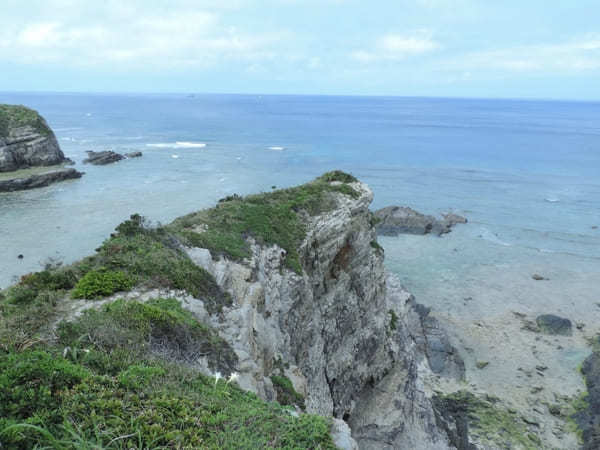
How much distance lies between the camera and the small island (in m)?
66.0

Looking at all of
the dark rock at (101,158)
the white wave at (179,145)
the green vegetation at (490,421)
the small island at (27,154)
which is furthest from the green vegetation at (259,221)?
Answer: the white wave at (179,145)

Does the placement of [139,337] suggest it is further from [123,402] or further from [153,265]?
[153,265]

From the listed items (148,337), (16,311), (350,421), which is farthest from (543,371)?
(16,311)

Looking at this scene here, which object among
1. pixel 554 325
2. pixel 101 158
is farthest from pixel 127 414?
pixel 101 158

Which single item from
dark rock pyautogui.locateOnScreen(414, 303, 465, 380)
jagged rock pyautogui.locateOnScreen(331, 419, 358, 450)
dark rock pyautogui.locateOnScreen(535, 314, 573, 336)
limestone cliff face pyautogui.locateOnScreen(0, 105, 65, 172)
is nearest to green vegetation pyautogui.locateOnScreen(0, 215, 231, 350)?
jagged rock pyautogui.locateOnScreen(331, 419, 358, 450)

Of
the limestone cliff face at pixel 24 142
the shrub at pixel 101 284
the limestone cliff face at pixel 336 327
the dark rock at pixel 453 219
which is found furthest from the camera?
the limestone cliff face at pixel 24 142

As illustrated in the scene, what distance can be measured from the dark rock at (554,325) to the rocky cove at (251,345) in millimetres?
5918

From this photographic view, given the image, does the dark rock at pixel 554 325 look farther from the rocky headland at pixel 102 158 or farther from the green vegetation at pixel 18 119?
the green vegetation at pixel 18 119

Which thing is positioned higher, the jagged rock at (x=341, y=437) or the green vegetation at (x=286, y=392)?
the jagged rock at (x=341, y=437)

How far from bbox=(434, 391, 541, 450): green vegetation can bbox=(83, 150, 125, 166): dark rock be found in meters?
79.0

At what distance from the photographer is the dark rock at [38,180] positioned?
62.6 meters

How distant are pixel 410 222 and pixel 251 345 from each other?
51279 millimetres

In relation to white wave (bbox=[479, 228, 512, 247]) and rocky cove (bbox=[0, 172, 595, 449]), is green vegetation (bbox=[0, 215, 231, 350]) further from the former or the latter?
white wave (bbox=[479, 228, 512, 247])

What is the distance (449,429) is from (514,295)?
905 inches
